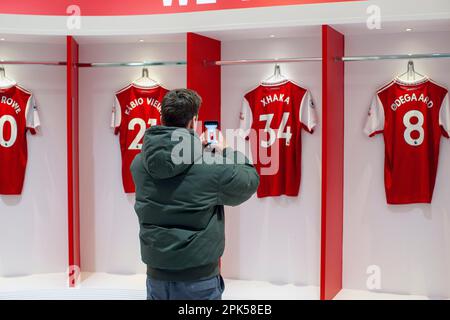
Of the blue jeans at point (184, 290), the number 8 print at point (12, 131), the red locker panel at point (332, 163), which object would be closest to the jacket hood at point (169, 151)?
the blue jeans at point (184, 290)

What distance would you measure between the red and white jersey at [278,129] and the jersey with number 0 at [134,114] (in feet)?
2.63

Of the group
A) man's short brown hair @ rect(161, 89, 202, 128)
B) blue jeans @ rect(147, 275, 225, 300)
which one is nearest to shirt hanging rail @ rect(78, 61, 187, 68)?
man's short brown hair @ rect(161, 89, 202, 128)

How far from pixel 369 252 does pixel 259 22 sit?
2.10 meters

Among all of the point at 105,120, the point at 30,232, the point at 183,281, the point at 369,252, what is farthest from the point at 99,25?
the point at 183,281

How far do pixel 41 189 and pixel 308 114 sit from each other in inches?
99.0

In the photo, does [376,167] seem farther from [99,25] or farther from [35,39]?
[35,39]

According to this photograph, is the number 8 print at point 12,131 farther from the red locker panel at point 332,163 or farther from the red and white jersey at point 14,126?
the red locker panel at point 332,163

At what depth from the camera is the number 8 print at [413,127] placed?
187 inches

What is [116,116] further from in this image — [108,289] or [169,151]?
[169,151]

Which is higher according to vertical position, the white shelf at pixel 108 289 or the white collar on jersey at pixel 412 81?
the white collar on jersey at pixel 412 81

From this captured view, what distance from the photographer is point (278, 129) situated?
16.7 ft

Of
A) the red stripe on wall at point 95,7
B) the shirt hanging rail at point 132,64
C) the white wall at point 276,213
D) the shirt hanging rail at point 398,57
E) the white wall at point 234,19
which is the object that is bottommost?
the white wall at point 276,213

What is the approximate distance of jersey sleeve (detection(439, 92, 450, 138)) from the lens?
15.4 ft

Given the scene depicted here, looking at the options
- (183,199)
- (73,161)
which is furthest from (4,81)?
(183,199)
